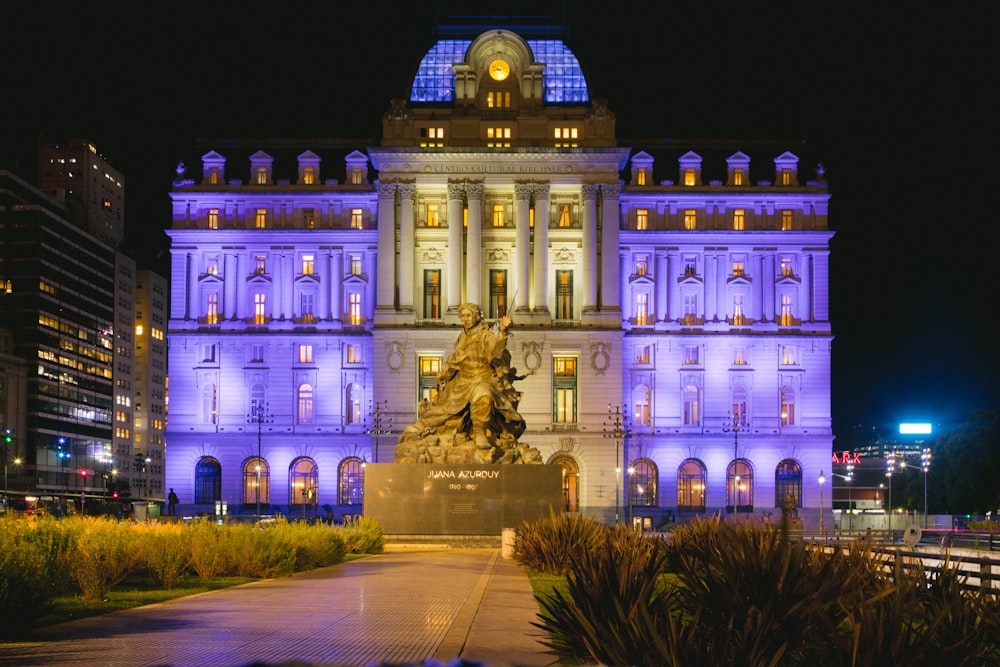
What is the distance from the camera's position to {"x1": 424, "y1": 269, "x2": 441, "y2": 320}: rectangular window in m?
93.9

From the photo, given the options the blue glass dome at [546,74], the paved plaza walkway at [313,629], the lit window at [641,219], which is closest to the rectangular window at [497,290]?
the lit window at [641,219]

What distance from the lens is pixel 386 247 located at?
9262 cm

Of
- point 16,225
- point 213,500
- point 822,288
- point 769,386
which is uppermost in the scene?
point 16,225

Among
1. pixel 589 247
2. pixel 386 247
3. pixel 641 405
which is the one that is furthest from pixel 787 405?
pixel 386 247

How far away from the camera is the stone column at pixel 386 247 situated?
92375mm

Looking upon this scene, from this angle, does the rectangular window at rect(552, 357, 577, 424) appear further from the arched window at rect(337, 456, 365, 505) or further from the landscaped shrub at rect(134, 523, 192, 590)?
the landscaped shrub at rect(134, 523, 192, 590)

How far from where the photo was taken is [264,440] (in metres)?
94.5

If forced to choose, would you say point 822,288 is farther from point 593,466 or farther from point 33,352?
point 33,352

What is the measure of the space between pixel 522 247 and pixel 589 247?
5163mm

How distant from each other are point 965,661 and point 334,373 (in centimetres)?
8765

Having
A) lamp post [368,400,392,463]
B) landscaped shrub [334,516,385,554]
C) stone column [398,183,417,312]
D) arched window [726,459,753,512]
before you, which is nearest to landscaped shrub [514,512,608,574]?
landscaped shrub [334,516,385,554]

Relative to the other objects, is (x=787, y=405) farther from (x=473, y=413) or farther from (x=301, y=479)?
(x=473, y=413)

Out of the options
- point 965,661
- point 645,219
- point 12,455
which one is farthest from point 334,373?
point 965,661

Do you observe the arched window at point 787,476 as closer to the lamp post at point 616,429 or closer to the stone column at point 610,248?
the lamp post at point 616,429
